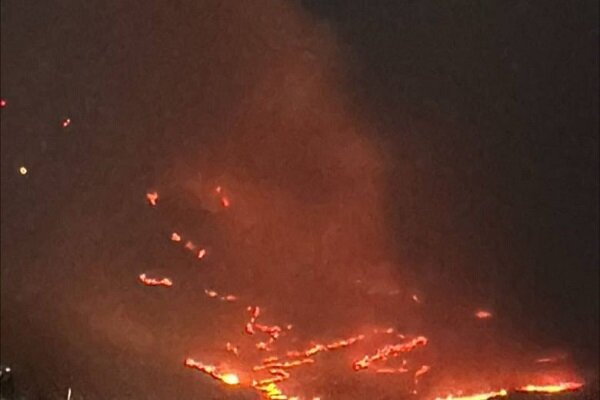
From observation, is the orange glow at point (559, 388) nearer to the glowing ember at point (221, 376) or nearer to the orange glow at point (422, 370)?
the orange glow at point (422, 370)

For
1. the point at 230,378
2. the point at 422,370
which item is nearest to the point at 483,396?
the point at 422,370

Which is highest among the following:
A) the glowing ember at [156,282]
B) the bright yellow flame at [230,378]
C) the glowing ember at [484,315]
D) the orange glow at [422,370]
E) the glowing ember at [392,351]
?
the glowing ember at [156,282]

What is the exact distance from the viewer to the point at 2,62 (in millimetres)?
676

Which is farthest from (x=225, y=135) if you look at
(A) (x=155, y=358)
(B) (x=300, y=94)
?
(A) (x=155, y=358)

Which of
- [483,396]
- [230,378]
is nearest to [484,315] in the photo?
[483,396]

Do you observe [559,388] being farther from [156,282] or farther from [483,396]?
[156,282]

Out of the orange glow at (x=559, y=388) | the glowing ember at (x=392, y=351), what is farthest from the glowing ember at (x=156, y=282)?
the orange glow at (x=559, y=388)

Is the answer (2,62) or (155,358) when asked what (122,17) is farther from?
(155,358)

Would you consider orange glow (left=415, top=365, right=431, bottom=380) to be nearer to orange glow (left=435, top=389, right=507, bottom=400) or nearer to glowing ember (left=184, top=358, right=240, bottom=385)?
orange glow (left=435, top=389, right=507, bottom=400)

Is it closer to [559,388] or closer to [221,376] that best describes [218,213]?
[221,376]

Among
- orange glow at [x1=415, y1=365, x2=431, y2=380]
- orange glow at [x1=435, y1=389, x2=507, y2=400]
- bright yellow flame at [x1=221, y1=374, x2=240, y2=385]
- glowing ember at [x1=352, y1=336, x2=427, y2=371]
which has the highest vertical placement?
glowing ember at [x1=352, y1=336, x2=427, y2=371]

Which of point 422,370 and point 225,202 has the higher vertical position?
point 225,202

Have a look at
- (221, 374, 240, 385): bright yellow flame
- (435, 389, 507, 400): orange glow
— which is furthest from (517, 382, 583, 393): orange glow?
(221, 374, 240, 385): bright yellow flame

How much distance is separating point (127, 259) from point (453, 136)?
0.81ft
